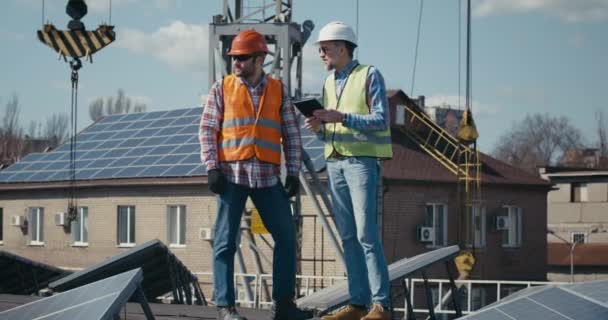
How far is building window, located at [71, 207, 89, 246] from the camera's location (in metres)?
47.8

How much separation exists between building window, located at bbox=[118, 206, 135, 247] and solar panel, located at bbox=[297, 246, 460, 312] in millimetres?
36009

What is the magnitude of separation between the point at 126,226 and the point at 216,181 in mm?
39123

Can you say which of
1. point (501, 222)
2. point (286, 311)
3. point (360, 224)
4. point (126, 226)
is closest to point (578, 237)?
point (501, 222)

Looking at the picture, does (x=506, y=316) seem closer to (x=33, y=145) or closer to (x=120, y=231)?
(x=120, y=231)

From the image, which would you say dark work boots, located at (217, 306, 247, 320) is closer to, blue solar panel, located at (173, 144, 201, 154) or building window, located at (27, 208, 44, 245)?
blue solar panel, located at (173, 144, 201, 154)

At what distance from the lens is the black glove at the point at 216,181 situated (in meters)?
7.87

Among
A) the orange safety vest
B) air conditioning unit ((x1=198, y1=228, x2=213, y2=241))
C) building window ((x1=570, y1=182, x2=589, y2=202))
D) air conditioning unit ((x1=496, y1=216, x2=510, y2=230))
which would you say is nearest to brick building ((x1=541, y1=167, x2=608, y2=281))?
building window ((x1=570, y1=182, x2=589, y2=202))

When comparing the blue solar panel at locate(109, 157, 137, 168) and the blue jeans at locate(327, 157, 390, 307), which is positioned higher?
the blue solar panel at locate(109, 157, 137, 168)

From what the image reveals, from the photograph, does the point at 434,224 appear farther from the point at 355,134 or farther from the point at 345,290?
the point at 355,134

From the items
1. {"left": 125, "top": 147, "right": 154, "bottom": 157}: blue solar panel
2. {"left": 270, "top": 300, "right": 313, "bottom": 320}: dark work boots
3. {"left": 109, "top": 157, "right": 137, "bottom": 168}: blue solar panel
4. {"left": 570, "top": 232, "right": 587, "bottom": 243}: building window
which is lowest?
{"left": 570, "top": 232, "right": 587, "bottom": 243}: building window

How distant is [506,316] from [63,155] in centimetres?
4645

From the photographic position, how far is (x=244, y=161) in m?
8.00

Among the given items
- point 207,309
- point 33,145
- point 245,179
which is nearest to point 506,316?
point 245,179

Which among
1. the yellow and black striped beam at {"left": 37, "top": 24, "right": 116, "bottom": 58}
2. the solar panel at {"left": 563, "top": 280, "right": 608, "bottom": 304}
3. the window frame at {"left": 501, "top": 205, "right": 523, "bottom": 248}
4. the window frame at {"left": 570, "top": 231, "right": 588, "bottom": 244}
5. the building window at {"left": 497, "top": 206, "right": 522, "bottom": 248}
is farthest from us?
the window frame at {"left": 570, "top": 231, "right": 588, "bottom": 244}
